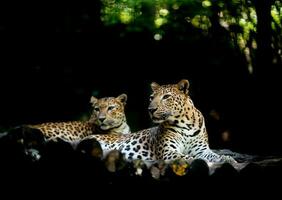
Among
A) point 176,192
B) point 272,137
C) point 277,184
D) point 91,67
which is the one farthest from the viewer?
point 91,67

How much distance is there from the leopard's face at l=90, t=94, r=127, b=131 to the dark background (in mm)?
1609

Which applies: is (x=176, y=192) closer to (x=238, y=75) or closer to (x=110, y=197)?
(x=110, y=197)

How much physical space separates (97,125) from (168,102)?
6.57 ft

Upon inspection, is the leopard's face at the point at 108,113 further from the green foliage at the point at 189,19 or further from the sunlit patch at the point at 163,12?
the sunlit patch at the point at 163,12

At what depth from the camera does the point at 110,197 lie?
645cm

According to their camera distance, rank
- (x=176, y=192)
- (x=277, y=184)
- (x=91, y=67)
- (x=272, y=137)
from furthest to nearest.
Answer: (x=91, y=67)
(x=272, y=137)
(x=176, y=192)
(x=277, y=184)

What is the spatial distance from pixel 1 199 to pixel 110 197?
91cm

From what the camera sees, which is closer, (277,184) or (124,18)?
(277,184)

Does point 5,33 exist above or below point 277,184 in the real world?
above

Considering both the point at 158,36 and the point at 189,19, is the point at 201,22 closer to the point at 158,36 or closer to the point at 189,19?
the point at 189,19

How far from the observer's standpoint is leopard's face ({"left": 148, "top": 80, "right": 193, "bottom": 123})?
8953 millimetres

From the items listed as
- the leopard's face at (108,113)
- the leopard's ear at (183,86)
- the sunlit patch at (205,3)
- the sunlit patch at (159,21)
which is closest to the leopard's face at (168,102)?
the leopard's ear at (183,86)

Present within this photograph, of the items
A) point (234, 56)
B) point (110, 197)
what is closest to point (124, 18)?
point (234, 56)

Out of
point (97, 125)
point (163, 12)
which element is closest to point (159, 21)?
point (163, 12)
